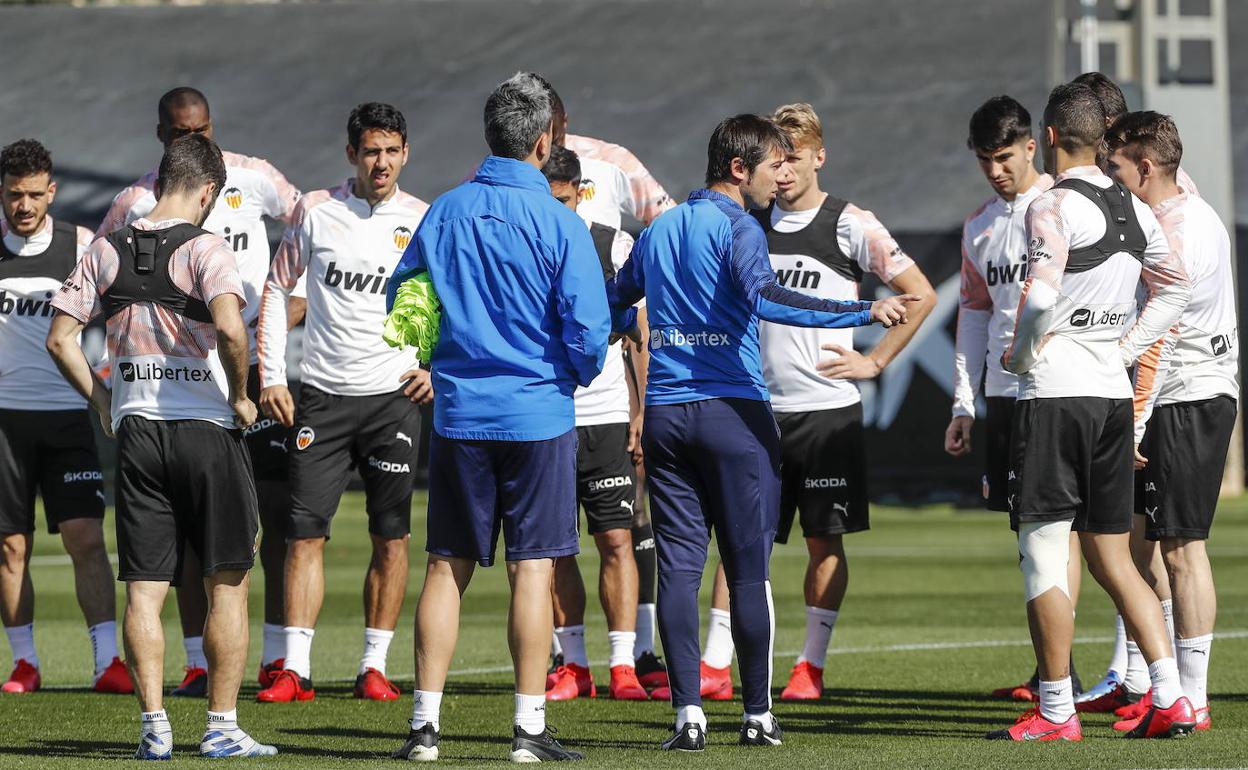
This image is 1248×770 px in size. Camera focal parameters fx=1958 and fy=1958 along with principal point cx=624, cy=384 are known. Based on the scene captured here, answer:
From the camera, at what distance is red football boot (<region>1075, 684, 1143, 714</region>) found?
8.09 metres

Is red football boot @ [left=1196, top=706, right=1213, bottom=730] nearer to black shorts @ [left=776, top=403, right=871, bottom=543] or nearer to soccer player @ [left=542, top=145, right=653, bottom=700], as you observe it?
black shorts @ [left=776, top=403, right=871, bottom=543]

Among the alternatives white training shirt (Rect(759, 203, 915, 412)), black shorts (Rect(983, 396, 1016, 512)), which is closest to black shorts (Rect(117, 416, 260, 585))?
white training shirt (Rect(759, 203, 915, 412))

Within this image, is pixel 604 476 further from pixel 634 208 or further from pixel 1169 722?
pixel 1169 722

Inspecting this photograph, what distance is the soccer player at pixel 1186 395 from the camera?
7355mm

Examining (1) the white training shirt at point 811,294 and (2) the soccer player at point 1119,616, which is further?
(1) the white training shirt at point 811,294

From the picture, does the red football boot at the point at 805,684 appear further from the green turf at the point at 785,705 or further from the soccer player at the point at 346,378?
the soccer player at the point at 346,378

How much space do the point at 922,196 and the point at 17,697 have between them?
17371mm

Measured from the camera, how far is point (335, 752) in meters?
6.84

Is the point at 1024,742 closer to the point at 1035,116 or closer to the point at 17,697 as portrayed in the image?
the point at 17,697

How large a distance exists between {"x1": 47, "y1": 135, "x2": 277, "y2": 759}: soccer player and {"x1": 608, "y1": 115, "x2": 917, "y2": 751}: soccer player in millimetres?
1439

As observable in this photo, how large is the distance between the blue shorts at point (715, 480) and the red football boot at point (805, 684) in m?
1.60

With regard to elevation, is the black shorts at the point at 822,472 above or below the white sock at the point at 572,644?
above

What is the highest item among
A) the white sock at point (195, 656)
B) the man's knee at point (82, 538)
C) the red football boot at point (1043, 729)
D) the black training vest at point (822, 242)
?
the black training vest at point (822, 242)

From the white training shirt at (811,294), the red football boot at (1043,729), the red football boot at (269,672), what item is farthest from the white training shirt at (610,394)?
the red football boot at (1043,729)
